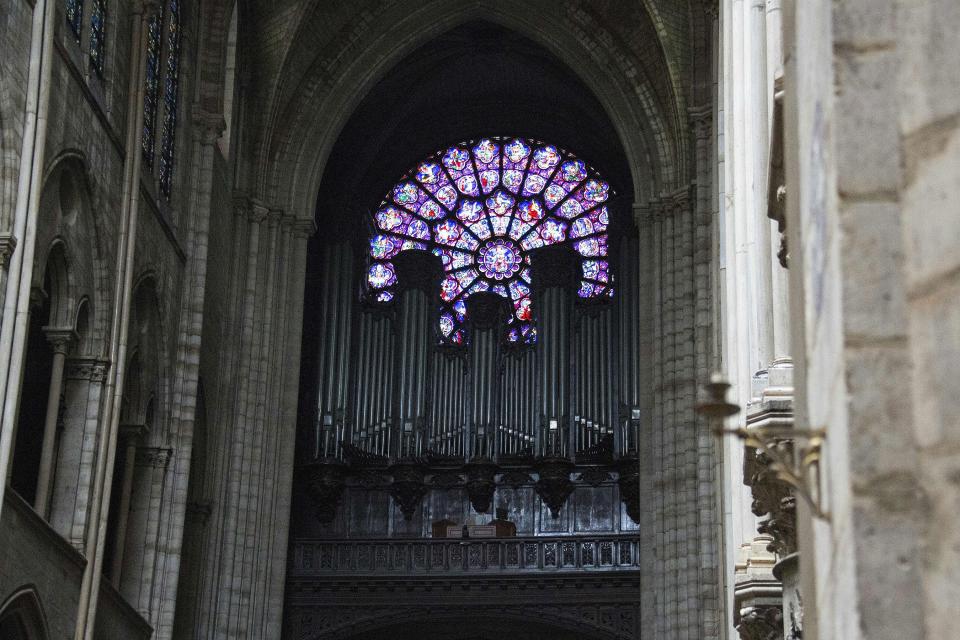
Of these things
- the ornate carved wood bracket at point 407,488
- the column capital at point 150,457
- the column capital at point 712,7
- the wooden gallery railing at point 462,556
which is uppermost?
the column capital at point 712,7

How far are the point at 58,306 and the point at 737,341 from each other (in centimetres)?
660

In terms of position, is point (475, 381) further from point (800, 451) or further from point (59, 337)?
point (800, 451)

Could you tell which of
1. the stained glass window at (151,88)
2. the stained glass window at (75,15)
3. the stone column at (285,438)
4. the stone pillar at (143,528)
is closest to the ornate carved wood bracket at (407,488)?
the stone column at (285,438)

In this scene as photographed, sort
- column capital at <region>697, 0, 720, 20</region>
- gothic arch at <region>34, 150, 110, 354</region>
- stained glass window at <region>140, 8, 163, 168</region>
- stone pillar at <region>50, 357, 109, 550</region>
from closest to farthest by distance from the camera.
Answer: gothic arch at <region>34, 150, 110, 354</region> < stone pillar at <region>50, 357, 109, 550</region> < stained glass window at <region>140, 8, 163, 168</region> < column capital at <region>697, 0, 720, 20</region>

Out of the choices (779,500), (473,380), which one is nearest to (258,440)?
(473,380)

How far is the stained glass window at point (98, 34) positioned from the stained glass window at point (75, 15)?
0.37 meters

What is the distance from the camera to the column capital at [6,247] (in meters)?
12.3

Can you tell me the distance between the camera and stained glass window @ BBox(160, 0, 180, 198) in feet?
58.5

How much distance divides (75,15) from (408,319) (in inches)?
399

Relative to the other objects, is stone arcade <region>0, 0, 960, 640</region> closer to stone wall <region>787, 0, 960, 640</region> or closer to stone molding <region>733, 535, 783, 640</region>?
stone molding <region>733, 535, 783, 640</region>

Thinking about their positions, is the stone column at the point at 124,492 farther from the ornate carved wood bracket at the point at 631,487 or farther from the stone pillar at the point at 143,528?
the ornate carved wood bracket at the point at 631,487

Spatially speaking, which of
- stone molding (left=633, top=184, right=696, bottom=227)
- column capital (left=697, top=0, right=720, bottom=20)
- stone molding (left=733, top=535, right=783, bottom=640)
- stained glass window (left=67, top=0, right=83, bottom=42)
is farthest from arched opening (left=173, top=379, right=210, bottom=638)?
stone molding (left=733, top=535, right=783, bottom=640)

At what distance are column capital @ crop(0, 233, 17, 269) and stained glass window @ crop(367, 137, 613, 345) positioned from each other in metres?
12.6

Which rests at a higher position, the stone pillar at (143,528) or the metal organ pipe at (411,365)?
the metal organ pipe at (411,365)
